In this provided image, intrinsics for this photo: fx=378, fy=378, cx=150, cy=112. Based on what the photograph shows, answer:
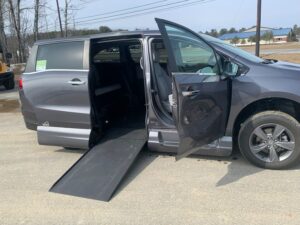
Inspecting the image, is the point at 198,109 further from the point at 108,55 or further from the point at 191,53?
the point at 108,55

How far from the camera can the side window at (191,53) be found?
4.26 meters

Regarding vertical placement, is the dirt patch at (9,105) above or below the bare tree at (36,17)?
below

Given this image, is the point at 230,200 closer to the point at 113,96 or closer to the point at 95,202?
the point at 95,202

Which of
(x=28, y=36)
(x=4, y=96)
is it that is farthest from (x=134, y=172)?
(x=28, y=36)

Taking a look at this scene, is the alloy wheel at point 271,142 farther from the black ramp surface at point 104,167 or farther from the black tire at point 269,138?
the black ramp surface at point 104,167

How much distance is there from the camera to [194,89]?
13.6 feet

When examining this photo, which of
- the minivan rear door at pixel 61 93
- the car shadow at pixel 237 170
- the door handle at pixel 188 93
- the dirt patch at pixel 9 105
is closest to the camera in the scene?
the door handle at pixel 188 93

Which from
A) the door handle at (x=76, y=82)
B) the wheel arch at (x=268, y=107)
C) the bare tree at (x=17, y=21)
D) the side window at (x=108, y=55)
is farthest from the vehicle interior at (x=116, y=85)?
the bare tree at (x=17, y=21)

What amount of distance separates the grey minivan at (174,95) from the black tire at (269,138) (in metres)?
0.01

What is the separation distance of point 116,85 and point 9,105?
575 centimetres

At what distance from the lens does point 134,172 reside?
480 cm

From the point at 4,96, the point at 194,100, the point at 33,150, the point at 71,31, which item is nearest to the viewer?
the point at 194,100

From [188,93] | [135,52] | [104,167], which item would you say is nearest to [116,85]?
[135,52]

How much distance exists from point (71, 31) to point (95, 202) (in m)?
37.6
